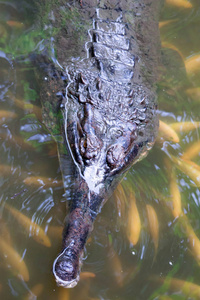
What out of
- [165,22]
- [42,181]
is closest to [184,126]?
[42,181]

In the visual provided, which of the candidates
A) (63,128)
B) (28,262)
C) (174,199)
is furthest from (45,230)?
(174,199)

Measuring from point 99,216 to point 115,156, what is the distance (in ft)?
1.64

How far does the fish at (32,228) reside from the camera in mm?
2539

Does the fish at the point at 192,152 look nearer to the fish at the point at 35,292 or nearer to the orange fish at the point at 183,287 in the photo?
the orange fish at the point at 183,287

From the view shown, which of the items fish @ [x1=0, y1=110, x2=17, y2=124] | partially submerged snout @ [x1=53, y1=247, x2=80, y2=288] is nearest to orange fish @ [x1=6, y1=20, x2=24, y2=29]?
fish @ [x1=0, y1=110, x2=17, y2=124]

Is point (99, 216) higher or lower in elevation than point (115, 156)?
lower

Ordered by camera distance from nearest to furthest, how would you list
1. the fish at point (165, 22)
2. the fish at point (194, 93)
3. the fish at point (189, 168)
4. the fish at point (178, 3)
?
the fish at point (189, 168) → the fish at point (194, 93) → the fish at point (165, 22) → the fish at point (178, 3)

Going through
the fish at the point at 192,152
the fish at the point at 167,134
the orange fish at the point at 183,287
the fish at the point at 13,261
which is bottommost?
the orange fish at the point at 183,287

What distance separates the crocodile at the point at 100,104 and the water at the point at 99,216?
171 mm

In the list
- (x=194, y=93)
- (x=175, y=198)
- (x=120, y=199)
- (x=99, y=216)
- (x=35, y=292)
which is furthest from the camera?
(x=194, y=93)

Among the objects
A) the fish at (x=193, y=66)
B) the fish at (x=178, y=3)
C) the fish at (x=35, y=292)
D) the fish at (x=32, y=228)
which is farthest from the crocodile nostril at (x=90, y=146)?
the fish at (x=178, y=3)

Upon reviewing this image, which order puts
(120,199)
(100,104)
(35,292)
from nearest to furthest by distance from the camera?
(35,292) → (120,199) → (100,104)

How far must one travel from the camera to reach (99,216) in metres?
2.71

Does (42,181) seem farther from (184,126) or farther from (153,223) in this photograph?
(184,126)
